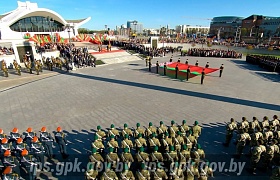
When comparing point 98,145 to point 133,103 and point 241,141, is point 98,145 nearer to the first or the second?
point 241,141

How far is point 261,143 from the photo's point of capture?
19.7ft

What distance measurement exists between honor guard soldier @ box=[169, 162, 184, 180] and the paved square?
1758mm

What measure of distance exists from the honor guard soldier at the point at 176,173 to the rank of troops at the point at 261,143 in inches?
106

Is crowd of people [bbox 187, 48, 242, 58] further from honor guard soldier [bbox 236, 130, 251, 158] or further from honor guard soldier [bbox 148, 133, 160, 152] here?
honor guard soldier [bbox 148, 133, 160, 152]

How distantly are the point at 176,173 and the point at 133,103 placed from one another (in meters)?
6.86

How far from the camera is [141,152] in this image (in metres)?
5.59

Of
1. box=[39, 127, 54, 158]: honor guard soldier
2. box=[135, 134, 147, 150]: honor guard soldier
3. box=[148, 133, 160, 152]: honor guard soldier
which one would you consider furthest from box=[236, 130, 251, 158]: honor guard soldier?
box=[39, 127, 54, 158]: honor guard soldier

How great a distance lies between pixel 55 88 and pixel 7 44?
659 inches

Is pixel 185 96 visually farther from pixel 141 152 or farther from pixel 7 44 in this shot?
pixel 7 44

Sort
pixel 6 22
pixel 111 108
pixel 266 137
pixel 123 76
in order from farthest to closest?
pixel 6 22
pixel 123 76
pixel 111 108
pixel 266 137

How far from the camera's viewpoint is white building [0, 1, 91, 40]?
141 ft

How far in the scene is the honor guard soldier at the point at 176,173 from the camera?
4.91 meters

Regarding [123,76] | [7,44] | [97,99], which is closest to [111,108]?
[97,99]

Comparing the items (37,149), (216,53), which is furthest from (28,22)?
(37,149)
